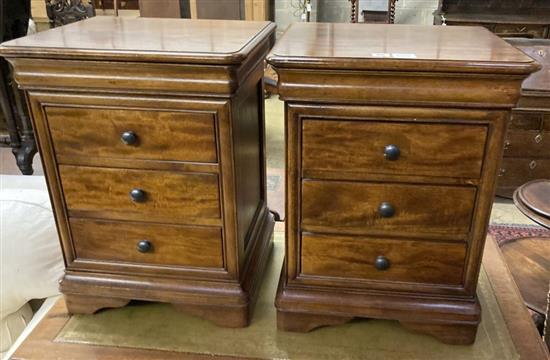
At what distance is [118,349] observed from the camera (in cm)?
101

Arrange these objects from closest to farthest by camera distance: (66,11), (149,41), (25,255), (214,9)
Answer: (149,41), (25,255), (66,11), (214,9)

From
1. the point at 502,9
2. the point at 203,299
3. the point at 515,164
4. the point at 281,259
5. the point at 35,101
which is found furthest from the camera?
the point at 502,9

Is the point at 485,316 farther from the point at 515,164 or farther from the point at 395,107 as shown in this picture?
the point at 515,164

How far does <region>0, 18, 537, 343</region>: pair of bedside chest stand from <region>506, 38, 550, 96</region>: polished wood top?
131cm

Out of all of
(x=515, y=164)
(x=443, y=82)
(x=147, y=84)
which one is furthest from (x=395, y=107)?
(x=515, y=164)

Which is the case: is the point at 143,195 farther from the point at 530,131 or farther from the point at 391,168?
the point at 530,131

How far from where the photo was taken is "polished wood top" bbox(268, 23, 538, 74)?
777 millimetres

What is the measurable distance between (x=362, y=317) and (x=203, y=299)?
324 mm

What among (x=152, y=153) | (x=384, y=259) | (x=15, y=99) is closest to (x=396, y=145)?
(x=384, y=259)

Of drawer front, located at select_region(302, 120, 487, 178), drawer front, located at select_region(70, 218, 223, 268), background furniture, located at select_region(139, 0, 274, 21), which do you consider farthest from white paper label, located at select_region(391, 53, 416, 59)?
background furniture, located at select_region(139, 0, 274, 21)

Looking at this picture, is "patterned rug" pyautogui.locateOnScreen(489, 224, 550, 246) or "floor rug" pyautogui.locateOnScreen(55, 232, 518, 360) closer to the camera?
"floor rug" pyautogui.locateOnScreen(55, 232, 518, 360)

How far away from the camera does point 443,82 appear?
800 mm

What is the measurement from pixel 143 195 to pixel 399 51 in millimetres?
524

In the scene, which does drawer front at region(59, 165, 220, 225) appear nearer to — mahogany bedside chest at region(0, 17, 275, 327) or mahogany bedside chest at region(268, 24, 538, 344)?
mahogany bedside chest at region(0, 17, 275, 327)
